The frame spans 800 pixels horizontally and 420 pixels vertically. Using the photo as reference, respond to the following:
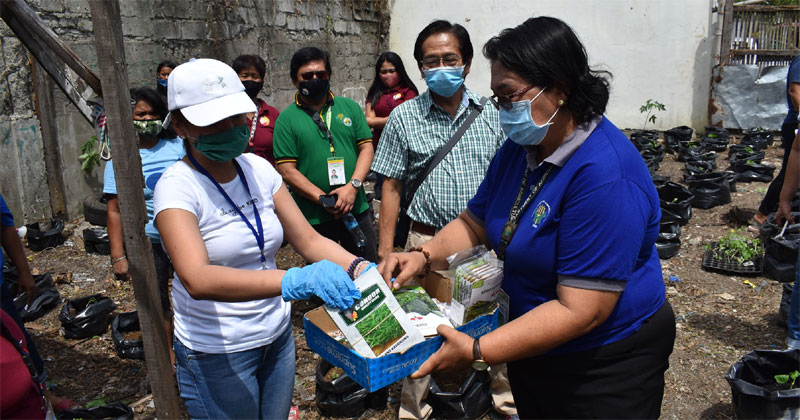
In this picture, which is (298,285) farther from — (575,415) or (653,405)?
(653,405)

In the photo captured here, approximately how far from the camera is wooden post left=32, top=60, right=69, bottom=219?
6.29 metres

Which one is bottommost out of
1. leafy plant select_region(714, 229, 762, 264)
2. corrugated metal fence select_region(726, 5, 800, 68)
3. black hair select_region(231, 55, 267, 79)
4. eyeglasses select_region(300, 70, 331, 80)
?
leafy plant select_region(714, 229, 762, 264)

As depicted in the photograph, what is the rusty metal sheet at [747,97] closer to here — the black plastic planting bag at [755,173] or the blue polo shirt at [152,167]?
the black plastic planting bag at [755,173]

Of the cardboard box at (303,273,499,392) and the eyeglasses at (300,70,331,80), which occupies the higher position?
the eyeglasses at (300,70,331,80)

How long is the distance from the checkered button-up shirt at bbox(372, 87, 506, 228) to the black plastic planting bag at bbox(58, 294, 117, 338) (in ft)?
9.81

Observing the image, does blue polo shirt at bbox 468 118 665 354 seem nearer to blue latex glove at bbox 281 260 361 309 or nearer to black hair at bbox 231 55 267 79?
blue latex glove at bbox 281 260 361 309

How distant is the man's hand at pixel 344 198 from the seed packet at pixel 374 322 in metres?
2.36

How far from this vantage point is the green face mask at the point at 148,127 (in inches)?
150

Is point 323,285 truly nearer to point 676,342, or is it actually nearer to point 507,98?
point 507,98

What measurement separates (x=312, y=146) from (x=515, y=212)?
2.60 meters

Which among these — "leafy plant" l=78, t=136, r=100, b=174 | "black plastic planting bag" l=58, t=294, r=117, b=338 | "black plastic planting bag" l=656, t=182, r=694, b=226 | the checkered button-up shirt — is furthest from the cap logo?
"black plastic planting bag" l=656, t=182, r=694, b=226

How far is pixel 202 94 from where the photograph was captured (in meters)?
2.10

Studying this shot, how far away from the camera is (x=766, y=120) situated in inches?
488

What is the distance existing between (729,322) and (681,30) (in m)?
9.66
